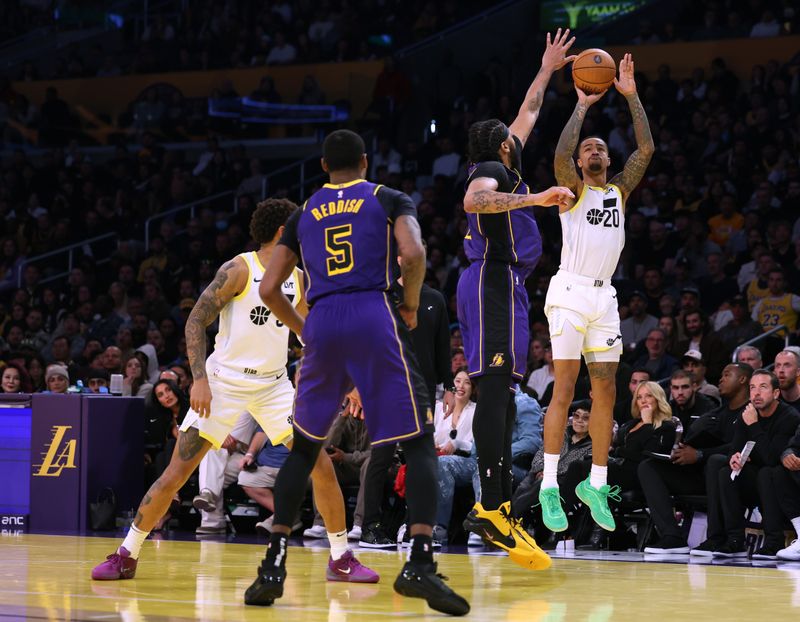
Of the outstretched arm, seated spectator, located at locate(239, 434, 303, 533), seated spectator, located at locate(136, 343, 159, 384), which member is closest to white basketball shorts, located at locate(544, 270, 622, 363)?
the outstretched arm

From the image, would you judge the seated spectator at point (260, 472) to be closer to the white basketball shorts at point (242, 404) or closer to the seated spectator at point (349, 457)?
the seated spectator at point (349, 457)

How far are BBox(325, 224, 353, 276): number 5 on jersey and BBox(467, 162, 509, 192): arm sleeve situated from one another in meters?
1.67

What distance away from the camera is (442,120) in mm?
19234

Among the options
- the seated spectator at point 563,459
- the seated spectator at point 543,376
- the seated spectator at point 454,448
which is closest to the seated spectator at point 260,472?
the seated spectator at point 454,448

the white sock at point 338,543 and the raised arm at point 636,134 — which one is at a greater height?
the raised arm at point 636,134

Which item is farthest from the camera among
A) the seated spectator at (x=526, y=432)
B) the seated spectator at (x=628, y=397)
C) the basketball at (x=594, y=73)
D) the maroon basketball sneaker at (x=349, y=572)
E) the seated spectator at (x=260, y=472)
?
the seated spectator at (x=260, y=472)

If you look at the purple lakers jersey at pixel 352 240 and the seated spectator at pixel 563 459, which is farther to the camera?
the seated spectator at pixel 563 459

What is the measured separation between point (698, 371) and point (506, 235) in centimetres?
423

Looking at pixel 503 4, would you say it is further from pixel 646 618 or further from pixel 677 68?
pixel 646 618

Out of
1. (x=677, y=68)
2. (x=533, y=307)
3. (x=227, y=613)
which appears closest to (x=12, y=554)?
(x=227, y=613)

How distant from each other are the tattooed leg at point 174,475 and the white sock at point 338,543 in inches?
33.3

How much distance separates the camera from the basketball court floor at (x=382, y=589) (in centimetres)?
559

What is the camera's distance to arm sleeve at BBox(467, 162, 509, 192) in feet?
23.6

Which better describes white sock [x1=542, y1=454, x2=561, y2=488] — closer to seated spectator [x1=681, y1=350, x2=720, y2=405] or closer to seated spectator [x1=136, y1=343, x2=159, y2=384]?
seated spectator [x1=681, y1=350, x2=720, y2=405]
